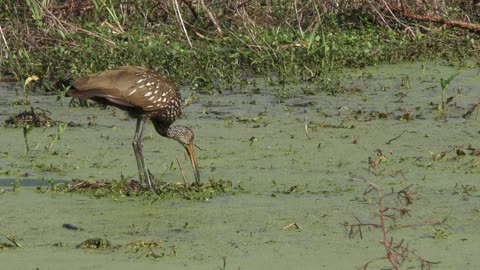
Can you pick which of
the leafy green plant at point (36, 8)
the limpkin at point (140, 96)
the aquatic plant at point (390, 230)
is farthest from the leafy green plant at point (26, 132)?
the aquatic plant at point (390, 230)

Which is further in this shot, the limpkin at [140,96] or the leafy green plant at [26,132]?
the leafy green plant at [26,132]

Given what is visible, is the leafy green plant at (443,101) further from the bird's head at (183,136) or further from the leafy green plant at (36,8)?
the leafy green plant at (36,8)

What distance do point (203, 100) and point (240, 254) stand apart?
3.74 meters

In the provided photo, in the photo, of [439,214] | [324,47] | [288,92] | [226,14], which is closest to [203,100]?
[288,92]

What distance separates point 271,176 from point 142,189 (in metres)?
0.82

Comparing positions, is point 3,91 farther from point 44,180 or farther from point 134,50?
point 44,180

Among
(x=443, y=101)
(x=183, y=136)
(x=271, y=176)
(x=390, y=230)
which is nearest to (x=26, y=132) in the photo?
(x=183, y=136)

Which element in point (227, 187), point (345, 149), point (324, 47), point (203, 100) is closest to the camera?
point (227, 187)

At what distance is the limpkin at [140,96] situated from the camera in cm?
670

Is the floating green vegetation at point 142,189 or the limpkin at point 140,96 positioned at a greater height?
the limpkin at point 140,96

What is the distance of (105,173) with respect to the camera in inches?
275

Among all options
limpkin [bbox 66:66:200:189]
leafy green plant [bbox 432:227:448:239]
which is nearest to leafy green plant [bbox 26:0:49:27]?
limpkin [bbox 66:66:200:189]

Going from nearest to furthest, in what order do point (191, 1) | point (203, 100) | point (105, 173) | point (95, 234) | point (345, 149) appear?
point (95, 234)
point (105, 173)
point (345, 149)
point (203, 100)
point (191, 1)

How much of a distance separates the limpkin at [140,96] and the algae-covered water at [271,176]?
0.65ft
